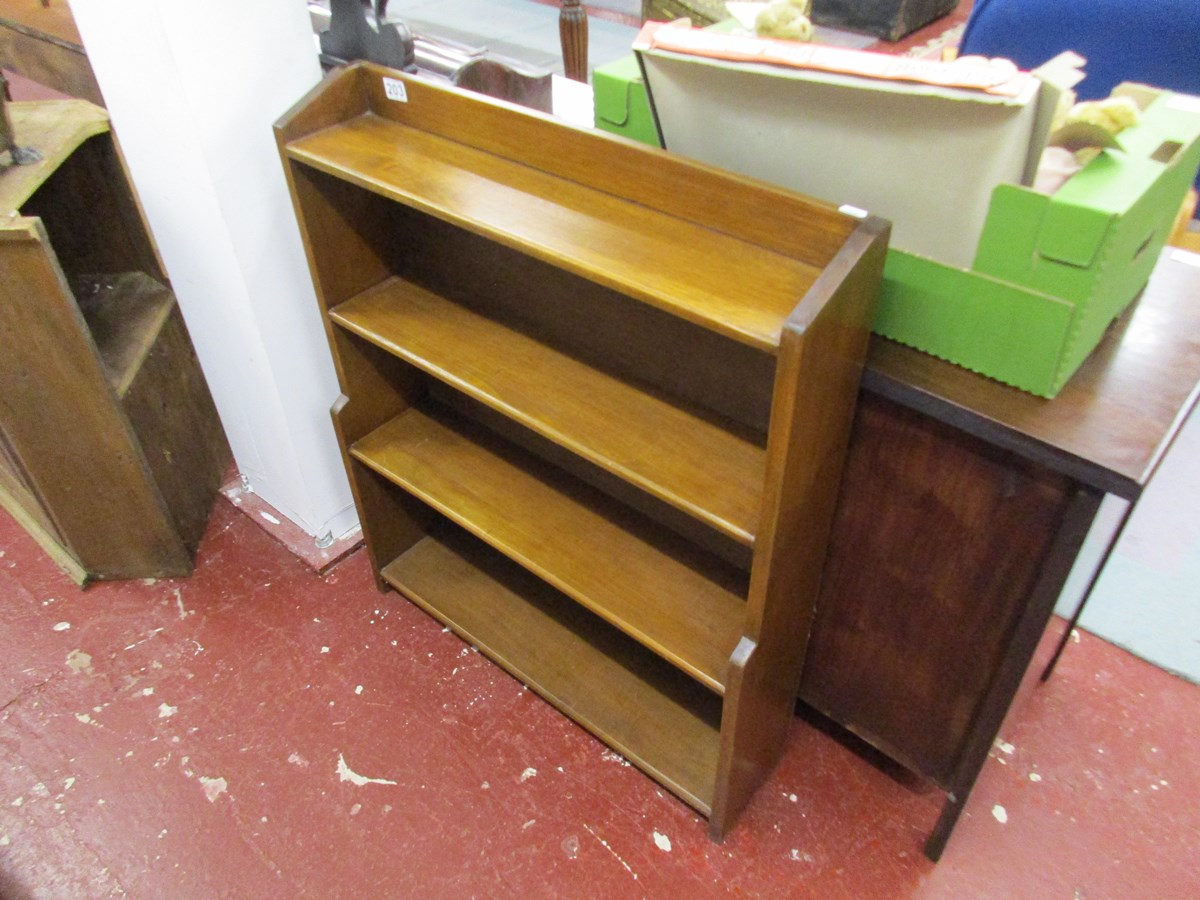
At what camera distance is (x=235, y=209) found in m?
1.52

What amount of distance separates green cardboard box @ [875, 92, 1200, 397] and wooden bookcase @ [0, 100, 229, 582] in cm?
143

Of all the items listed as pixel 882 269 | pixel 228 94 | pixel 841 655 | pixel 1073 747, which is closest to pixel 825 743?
pixel 841 655

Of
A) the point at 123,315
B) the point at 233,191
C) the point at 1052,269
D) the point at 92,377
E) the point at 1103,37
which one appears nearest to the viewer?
the point at 1052,269

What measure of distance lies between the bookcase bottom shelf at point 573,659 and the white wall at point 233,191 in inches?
13.9

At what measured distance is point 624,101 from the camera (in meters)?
1.20

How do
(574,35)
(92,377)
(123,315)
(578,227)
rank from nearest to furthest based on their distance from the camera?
(578,227) < (92,377) < (123,315) < (574,35)

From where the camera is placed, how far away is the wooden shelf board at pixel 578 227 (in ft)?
3.21

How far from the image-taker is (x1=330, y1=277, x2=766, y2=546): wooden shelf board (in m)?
1.19

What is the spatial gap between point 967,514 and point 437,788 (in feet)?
3.42

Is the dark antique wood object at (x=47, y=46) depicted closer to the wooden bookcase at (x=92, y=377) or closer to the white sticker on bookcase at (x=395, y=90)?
the wooden bookcase at (x=92, y=377)

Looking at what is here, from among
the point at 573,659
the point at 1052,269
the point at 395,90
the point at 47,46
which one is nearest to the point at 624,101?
the point at 395,90

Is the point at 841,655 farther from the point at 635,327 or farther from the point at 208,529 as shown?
the point at 208,529

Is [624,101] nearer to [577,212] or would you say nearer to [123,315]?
[577,212]

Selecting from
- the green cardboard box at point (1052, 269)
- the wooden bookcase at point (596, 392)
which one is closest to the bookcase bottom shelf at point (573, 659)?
the wooden bookcase at point (596, 392)
